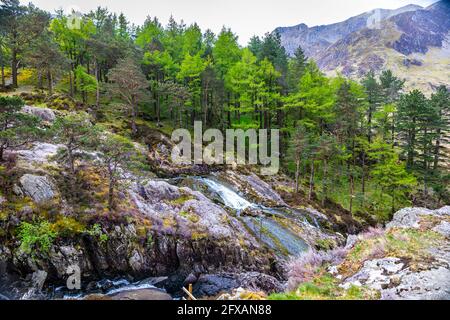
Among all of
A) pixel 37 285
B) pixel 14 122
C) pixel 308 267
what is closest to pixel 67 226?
pixel 37 285

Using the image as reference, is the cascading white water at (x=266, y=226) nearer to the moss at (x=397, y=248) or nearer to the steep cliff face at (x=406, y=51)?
the moss at (x=397, y=248)

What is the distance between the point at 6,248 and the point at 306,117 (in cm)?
3985

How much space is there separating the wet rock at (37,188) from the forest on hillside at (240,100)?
1464cm

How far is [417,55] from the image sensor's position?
589ft

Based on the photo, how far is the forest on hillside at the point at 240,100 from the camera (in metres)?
33.9

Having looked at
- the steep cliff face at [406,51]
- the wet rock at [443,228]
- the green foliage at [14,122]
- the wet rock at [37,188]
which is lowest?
the wet rock at [443,228]

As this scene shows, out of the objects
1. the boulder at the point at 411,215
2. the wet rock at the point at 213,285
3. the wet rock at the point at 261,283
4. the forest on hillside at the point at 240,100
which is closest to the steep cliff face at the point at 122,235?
the wet rock at the point at 213,285

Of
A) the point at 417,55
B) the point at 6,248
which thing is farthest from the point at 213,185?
the point at 417,55

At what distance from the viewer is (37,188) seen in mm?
16266

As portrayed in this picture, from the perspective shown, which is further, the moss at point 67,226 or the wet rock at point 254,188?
the wet rock at point 254,188

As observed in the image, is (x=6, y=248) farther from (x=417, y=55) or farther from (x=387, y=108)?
(x=417, y=55)

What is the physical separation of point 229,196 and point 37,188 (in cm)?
1563

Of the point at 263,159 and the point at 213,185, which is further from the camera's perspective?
the point at 263,159

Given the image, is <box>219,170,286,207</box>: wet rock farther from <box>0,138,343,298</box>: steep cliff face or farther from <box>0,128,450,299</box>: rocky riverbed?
<box>0,138,343,298</box>: steep cliff face
